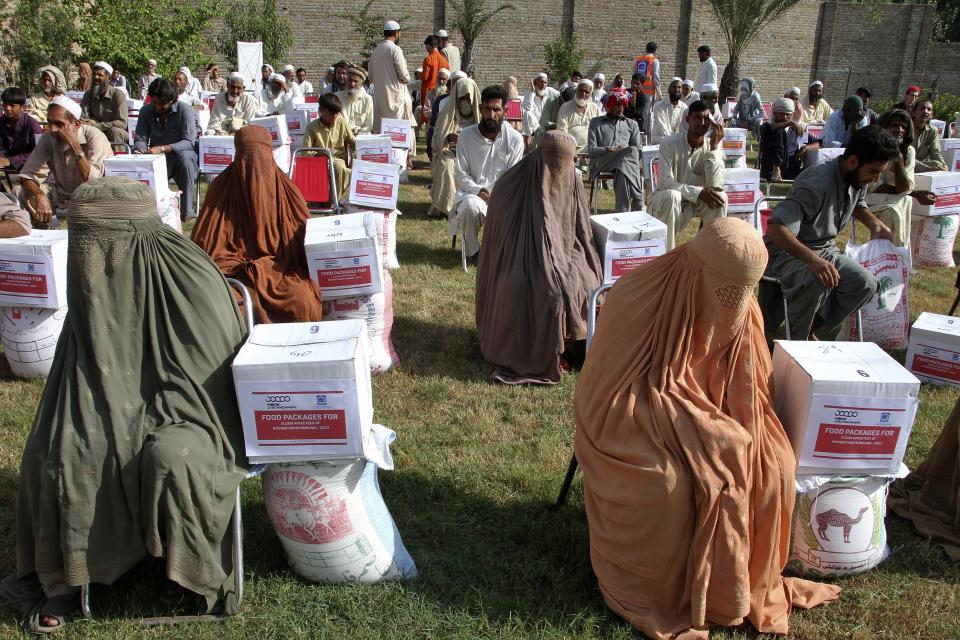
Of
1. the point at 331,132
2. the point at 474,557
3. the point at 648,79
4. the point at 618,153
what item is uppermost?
the point at 648,79

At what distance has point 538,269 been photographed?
4.89 m

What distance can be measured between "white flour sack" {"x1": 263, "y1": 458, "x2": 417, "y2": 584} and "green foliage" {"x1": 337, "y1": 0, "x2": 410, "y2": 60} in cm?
2223

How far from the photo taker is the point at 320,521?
2836 millimetres

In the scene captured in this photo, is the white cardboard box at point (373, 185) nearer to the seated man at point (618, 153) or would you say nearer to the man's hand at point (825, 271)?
the seated man at point (618, 153)

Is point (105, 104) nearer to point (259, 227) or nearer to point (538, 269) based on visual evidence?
point (259, 227)

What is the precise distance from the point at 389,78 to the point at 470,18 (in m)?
14.2

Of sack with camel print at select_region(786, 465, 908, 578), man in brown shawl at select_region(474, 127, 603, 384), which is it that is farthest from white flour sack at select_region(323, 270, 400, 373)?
sack with camel print at select_region(786, 465, 908, 578)

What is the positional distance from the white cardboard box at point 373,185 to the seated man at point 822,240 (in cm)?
296

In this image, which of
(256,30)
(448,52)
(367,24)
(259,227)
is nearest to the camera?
(259,227)

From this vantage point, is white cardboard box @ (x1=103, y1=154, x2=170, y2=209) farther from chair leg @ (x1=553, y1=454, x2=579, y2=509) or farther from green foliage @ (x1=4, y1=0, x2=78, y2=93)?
green foliage @ (x1=4, y1=0, x2=78, y2=93)


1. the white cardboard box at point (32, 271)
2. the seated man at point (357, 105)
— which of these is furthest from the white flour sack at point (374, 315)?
the seated man at point (357, 105)

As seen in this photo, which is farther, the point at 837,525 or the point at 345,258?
the point at 345,258

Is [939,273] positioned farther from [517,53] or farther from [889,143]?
[517,53]

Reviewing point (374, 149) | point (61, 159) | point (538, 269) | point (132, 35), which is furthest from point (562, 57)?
point (538, 269)
